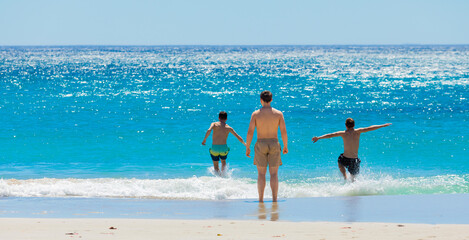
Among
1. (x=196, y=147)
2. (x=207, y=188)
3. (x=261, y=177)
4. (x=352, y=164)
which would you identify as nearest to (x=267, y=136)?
(x=261, y=177)

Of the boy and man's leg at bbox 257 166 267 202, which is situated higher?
the boy

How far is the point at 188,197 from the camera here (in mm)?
10234

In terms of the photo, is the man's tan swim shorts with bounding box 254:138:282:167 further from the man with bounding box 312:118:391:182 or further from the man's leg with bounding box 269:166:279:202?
the man with bounding box 312:118:391:182

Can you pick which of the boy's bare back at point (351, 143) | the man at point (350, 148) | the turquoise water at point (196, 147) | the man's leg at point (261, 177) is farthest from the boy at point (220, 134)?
the man's leg at point (261, 177)

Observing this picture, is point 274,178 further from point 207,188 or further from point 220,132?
point 220,132

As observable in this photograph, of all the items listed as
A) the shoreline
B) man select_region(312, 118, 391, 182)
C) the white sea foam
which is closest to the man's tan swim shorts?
the shoreline

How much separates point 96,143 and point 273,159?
1024 centimetres

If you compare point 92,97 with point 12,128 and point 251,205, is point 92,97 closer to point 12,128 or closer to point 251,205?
point 12,128

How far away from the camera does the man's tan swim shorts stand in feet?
29.5

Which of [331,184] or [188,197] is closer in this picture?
[188,197]

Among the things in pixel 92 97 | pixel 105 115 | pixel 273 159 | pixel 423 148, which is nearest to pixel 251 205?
pixel 273 159

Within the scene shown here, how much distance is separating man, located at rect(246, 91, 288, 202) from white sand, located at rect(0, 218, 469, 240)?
1665mm

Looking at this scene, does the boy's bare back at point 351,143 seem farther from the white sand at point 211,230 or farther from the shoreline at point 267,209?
the white sand at point 211,230

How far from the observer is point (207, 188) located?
10938 mm
